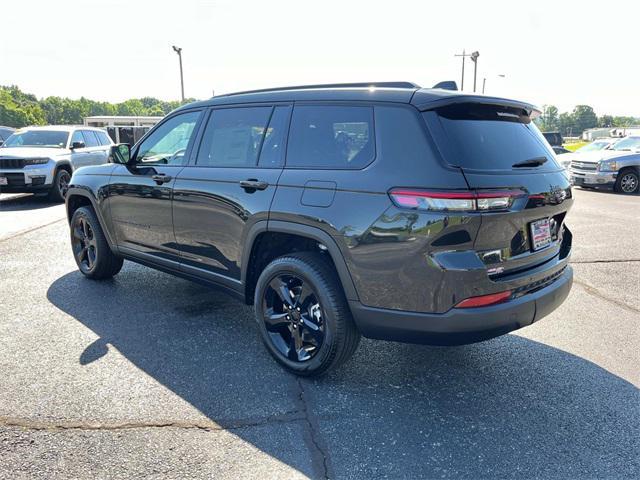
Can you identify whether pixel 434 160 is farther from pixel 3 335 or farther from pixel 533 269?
pixel 3 335

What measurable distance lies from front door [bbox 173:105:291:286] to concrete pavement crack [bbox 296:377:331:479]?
3.51ft

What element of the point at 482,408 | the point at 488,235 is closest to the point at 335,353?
the point at 482,408

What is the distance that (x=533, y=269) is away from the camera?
2869 mm

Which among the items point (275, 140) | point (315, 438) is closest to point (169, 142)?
point (275, 140)

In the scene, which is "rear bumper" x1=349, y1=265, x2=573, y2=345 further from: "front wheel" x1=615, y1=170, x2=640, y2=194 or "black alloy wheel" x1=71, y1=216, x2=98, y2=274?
"front wheel" x1=615, y1=170, x2=640, y2=194

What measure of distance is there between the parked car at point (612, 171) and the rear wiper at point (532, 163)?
1217 centimetres

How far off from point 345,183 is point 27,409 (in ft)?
7.46

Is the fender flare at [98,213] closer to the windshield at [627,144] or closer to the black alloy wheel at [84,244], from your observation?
the black alloy wheel at [84,244]

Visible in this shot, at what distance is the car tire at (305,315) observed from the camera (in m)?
2.95

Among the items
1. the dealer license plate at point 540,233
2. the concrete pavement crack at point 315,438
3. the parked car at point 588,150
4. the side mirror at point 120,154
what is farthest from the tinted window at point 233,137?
the parked car at point 588,150

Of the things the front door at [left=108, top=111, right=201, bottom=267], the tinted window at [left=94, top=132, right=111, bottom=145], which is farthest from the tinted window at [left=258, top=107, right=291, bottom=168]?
the tinted window at [left=94, top=132, right=111, bottom=145]

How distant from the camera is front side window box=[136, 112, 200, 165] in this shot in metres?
4.08

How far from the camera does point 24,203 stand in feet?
37.0

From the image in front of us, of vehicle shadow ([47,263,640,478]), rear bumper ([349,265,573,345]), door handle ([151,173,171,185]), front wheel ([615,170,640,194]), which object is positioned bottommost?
vehicle shadow ([47,263,640,478])
